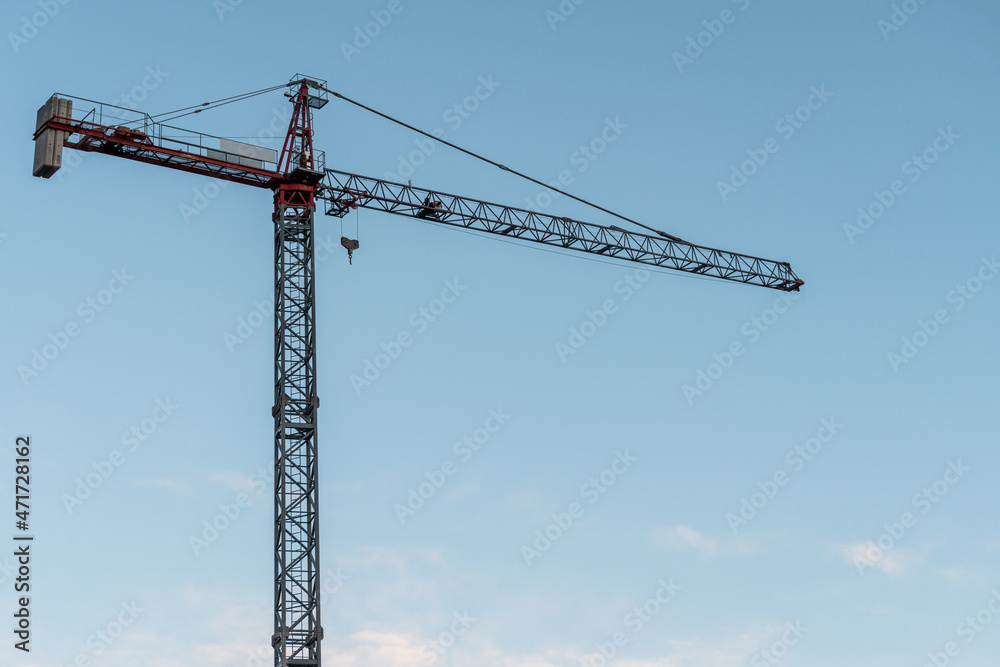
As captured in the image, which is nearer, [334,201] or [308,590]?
[308,590]

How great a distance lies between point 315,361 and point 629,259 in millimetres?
29707

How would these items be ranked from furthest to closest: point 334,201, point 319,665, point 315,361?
1. point 334,201
2. point 315,361
3. point 319,665

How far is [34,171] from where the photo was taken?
71.4 metres

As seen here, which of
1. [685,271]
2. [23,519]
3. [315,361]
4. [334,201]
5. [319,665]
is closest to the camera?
[23,519]

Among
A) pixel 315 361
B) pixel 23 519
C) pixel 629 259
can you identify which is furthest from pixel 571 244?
pixel 23 519

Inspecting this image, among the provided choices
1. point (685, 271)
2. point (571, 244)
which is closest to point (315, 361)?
point (571, 244)

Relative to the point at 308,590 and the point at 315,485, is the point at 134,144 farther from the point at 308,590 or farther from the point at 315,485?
the point at 308,590

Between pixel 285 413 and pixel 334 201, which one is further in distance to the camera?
pixel 334 201

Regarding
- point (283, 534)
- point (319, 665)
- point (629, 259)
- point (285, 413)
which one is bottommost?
point (319, 665)

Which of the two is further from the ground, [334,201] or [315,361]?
[334,201]

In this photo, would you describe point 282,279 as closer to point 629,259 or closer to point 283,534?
point 283,534

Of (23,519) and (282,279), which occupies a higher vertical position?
(282,279)

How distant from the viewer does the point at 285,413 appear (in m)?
73.1

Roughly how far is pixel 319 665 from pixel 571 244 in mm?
34708
